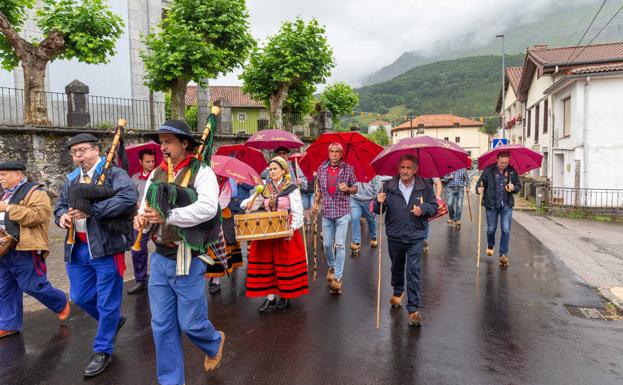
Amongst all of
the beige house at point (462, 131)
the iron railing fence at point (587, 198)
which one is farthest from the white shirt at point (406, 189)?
the beige house at point (462, 131)

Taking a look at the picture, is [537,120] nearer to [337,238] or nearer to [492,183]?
[492,183]

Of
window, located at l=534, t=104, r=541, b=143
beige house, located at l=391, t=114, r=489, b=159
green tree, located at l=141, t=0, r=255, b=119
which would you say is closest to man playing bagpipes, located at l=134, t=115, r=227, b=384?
green tree, located at l=141, t=0, r=255, b=119

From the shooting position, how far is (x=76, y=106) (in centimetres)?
1227

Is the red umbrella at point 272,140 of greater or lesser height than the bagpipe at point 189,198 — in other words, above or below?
above

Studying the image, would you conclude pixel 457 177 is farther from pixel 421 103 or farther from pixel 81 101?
pixel 421 103

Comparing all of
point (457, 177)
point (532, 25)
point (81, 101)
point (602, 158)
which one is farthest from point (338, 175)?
point (532, 25)

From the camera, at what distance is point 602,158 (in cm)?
1581

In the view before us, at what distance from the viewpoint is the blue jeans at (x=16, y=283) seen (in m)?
4.42

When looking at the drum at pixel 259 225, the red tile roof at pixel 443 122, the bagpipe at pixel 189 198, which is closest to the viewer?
the bagpipe at pixel 189 198

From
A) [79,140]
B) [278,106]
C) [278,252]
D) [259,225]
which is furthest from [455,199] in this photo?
[278,106]

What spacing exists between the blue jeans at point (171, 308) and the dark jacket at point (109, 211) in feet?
2.81

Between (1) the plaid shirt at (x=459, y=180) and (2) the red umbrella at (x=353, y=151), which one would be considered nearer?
(2) the red umbrella at (x=353, y=151)

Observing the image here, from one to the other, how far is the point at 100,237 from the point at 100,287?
1.52 ft

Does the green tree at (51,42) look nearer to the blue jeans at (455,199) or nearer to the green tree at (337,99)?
the blue jeans at (455,199)
